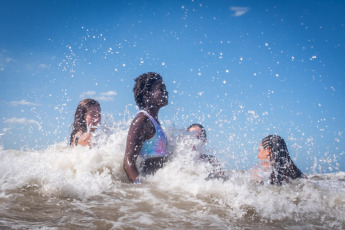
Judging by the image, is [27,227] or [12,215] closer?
[27,227]

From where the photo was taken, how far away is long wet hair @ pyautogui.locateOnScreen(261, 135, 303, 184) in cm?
546

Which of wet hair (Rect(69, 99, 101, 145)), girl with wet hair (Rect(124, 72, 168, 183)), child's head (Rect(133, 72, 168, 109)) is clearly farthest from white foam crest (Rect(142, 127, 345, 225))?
wet hair (Rect(69, 99, 101, 145))

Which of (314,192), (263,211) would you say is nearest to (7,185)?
(263,211)

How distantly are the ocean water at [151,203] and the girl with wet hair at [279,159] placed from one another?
1.28m

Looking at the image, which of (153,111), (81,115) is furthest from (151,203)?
(81,115)

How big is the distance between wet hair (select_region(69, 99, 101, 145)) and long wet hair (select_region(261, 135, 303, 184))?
13.3 feet

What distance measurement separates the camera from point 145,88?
14.4ft

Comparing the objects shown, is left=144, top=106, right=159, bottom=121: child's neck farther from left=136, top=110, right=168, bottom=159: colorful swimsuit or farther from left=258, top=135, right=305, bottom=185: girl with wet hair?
left=258, top=135, right=305, bottom=185: girl with wet hair

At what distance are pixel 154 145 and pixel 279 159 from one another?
3.13m

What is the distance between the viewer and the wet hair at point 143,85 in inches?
173

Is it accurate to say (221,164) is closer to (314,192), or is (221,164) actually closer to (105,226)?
(314,192)

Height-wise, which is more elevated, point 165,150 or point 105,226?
point 165,150

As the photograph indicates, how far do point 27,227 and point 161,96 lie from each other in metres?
2.87

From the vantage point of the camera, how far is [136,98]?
446cm
